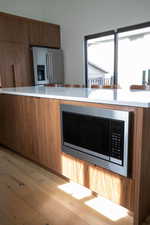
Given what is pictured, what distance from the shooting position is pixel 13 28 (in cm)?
419

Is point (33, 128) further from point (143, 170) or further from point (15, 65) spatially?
point (15, 65)

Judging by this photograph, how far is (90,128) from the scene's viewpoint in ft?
4.76

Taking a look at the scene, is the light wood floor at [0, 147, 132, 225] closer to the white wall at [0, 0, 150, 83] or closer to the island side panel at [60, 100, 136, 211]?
the island side panel at [60, 100, 136, 211]

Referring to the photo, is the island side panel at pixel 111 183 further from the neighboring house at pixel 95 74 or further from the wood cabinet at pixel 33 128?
the neighboring house at pixel 95 74

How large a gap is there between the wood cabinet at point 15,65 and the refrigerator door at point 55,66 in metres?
0.54

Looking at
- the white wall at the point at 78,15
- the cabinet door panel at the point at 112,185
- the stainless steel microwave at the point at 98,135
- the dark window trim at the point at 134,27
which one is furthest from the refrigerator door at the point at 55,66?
the cabinet door panel at the point at 112,185

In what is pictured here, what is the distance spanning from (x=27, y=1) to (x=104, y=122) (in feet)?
16.4

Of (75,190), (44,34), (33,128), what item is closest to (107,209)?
(75,190)

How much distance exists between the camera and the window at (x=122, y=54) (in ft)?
13.1

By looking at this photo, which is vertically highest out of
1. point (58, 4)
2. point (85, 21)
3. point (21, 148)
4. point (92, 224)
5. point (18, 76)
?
point (58, 4)

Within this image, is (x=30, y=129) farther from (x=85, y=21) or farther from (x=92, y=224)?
(x=85, y=21)

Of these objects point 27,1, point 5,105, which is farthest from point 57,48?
point 5,105

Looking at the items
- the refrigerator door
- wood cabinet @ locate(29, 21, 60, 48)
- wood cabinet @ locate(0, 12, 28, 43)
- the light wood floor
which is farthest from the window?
the light wood floor

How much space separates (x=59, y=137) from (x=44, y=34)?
3.79m
